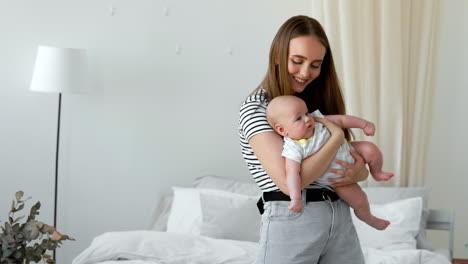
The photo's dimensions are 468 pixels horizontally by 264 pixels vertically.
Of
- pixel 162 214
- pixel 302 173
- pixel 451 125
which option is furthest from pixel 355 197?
pixel 451 125

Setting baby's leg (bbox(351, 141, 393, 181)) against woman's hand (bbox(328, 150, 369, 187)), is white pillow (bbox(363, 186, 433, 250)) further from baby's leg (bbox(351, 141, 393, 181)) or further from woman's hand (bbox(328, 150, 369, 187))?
woman's hand (bbox(328, 150, 369, 187))

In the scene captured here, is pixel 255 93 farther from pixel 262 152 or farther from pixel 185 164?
pixel 185 164

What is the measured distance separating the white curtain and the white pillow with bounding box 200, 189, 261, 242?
0.70m

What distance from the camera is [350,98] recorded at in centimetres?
391

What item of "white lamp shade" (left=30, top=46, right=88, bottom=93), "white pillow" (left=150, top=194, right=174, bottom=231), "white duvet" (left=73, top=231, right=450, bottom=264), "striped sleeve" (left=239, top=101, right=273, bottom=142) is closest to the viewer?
"striped sleeve" (left=239, top=101, right=273, bottom=142)

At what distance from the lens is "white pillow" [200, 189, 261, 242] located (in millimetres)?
3705

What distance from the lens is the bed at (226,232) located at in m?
3.29

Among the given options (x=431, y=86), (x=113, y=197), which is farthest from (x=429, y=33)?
(x=113, y=197)

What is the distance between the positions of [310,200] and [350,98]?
2021 mm

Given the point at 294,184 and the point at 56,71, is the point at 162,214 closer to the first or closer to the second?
the point at 56,71

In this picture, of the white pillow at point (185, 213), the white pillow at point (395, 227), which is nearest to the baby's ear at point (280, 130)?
the white pillow at point (395, 227)

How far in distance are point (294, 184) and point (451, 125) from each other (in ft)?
8.59

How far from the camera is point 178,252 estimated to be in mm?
3307

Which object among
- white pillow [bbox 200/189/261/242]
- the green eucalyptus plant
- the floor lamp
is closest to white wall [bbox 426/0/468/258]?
white pillow [bbox 200/189/261/242]
